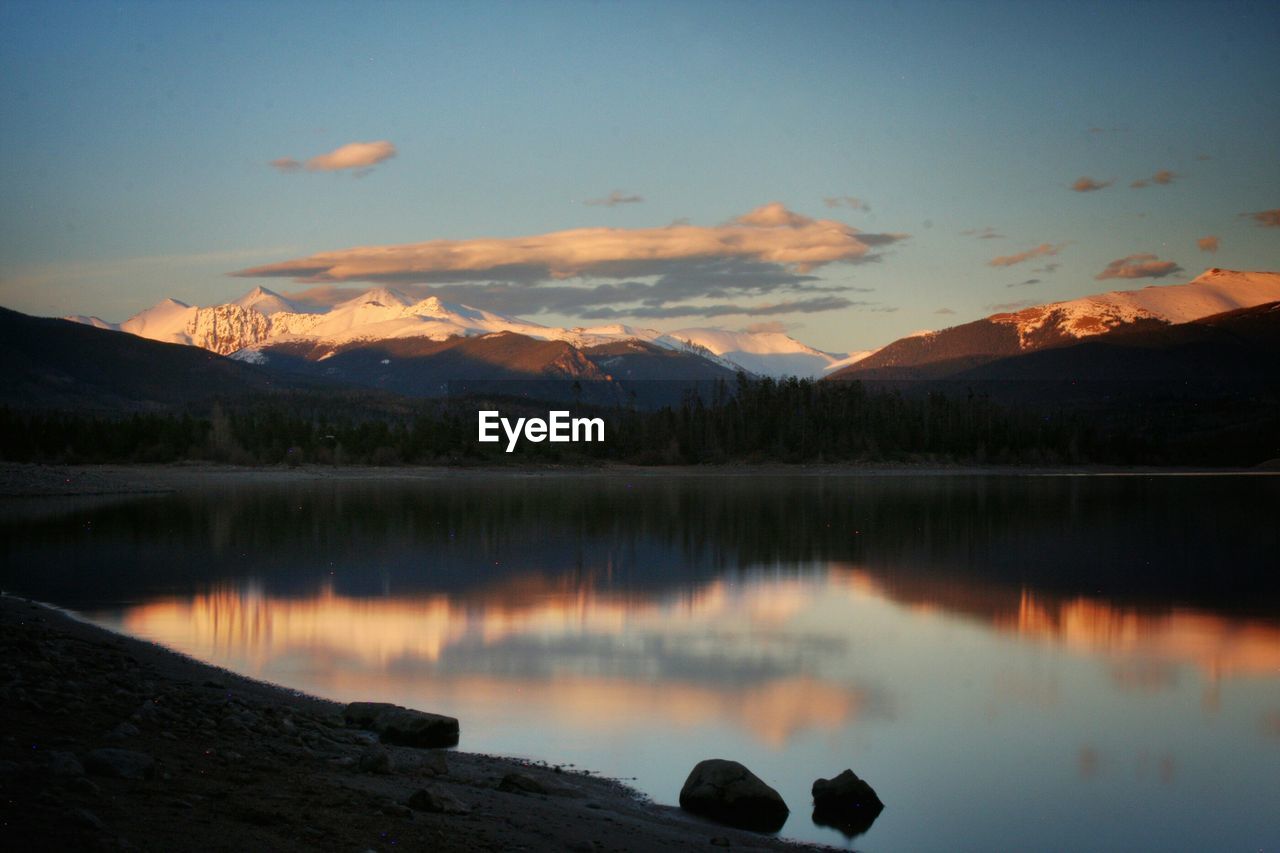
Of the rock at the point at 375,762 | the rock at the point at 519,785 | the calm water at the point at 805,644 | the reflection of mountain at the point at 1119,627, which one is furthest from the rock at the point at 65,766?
the reflection of mountain at the point at 1119,627

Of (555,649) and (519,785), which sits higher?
(519,785)

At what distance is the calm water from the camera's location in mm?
13523

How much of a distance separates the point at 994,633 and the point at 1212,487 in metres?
77.6

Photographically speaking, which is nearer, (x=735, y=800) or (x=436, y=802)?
(x=436, y=802)

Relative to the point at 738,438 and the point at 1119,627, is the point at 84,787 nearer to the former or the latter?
the point at 1119,627

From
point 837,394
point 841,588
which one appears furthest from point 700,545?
point 837,394

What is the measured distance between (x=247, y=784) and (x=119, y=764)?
39.3 inches

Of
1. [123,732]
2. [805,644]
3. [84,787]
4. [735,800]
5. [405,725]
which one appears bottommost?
[805,644]

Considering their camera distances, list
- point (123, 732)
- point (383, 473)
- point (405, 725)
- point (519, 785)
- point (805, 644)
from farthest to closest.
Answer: point (383, 473) → point (805, 644) → point (405, 725) → point (519, 785) → point (123, 732)

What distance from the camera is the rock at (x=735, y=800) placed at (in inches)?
454

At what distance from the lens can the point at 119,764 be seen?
29.7 ft

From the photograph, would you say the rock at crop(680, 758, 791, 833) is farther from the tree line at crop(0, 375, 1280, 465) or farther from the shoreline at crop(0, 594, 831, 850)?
the tree line at crop(0, 375, 1280, 465)

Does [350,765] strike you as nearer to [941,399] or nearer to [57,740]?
[57,740]

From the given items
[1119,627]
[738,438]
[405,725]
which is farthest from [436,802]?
[738,438]
